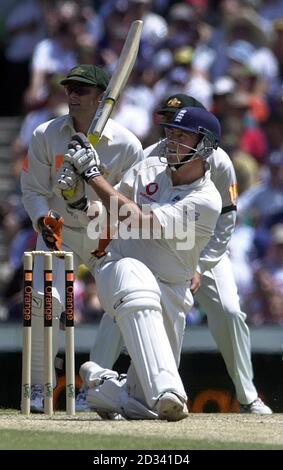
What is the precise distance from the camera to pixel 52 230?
6.97 metres

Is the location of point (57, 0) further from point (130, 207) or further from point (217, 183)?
point (130, 207)

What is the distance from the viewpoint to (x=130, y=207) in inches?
248

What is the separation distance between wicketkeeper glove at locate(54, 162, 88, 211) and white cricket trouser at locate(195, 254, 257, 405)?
3.94 ft

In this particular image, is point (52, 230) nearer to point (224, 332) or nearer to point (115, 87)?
point (115, 87)

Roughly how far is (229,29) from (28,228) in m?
2.68

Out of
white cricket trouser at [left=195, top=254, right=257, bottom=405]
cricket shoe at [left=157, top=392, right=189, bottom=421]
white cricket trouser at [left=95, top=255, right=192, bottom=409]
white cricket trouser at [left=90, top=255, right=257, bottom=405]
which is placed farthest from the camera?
white cricket trouser at [left=195, top=254, right=257, bottom=405]

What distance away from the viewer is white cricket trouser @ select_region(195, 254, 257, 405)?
762 cm

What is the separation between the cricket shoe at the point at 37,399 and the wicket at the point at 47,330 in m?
0.34

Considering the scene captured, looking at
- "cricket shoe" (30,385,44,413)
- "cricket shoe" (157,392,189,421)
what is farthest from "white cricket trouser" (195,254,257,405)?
"cricket shoe" (157,392,189,421)

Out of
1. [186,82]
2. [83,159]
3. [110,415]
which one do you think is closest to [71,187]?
[83,159]

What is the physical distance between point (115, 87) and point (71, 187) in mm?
761

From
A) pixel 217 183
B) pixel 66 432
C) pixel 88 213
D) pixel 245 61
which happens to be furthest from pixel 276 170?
pixel 66 432

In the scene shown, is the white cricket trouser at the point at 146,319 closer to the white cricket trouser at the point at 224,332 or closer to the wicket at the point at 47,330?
the wicket at the point at 47,330

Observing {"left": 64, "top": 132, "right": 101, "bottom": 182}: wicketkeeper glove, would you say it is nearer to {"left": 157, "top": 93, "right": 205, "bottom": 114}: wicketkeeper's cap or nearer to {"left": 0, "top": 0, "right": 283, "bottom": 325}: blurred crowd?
{"left": 157, "top": 93, "right": 205, "bottom": 114}: wicketkeeper's cap
